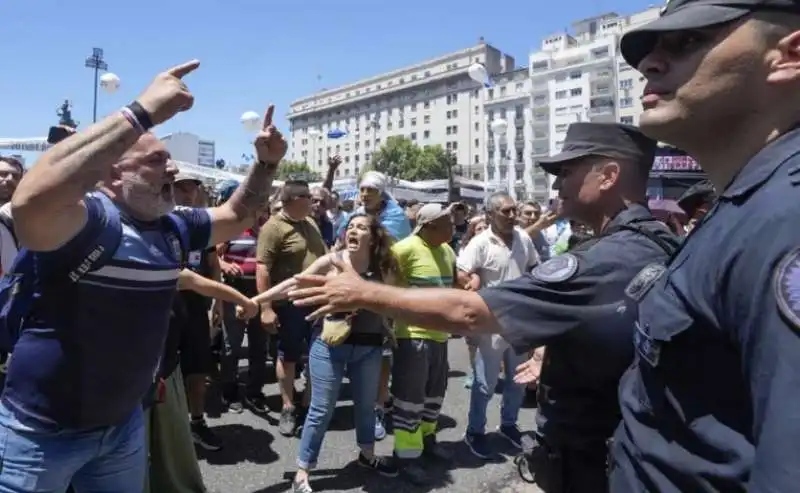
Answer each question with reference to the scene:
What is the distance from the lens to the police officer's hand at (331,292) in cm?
189

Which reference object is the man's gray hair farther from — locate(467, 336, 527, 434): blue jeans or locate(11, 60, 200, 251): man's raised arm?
locate(11, 60, 200, 251): man's raised arm

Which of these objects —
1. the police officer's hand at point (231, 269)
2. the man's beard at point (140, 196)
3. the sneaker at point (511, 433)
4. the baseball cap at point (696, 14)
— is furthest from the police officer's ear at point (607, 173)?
the police officer's hand at point (231, 269)

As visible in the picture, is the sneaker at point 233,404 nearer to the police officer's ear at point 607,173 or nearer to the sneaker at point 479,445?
the sneaker at point 479,445

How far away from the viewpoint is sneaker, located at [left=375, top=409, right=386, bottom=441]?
4.94 meters

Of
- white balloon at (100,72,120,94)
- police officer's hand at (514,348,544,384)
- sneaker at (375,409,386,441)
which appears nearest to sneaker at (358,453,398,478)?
sneaker at (375,409,386,441)

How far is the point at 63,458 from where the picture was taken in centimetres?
207

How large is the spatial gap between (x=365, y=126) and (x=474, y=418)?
Answer: 112 m

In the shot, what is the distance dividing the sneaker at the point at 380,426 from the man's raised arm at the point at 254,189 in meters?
2.62

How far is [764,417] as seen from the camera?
840 millimetres

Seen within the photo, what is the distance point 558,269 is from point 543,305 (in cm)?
14

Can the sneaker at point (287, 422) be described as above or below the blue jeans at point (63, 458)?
below

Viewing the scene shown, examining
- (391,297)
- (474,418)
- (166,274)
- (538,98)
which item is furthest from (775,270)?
(538,98)

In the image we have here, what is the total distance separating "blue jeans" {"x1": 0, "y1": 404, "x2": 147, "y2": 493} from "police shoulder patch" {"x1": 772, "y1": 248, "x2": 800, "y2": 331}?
217 centimetres

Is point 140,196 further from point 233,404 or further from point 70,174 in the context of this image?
point 233,404
